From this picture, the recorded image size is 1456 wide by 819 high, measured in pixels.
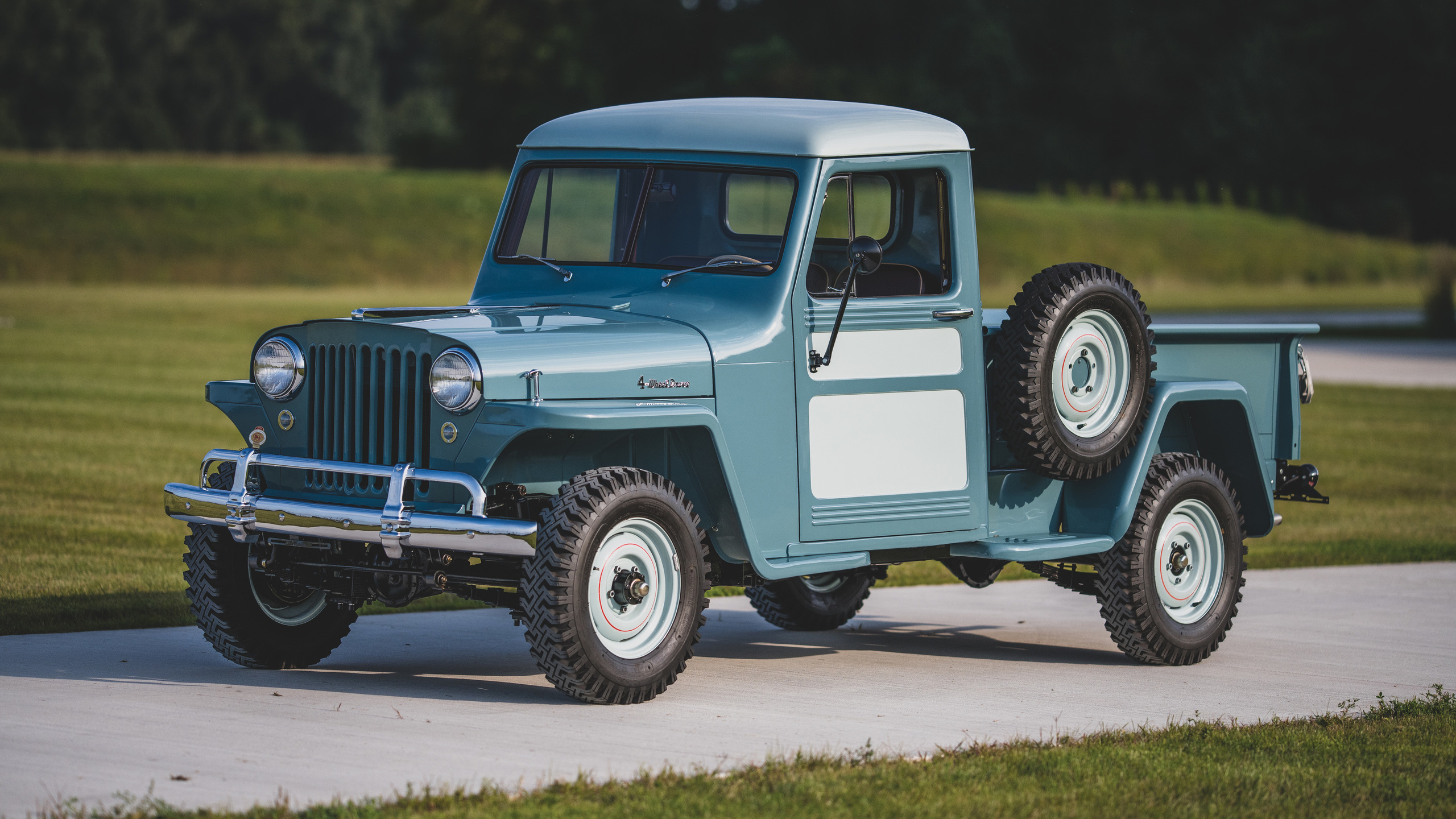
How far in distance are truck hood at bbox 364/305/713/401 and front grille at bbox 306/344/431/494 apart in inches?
6.4

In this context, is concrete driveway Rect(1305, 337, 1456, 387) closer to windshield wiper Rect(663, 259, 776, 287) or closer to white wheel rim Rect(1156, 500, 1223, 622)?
white wheel rim Rect(1156, 500, 1223, 622)

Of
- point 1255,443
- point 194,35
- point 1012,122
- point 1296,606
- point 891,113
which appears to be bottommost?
point 1296,606

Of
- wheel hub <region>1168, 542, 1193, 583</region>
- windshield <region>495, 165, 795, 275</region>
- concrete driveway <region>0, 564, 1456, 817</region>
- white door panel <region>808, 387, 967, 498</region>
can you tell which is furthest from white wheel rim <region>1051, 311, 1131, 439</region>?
windshield <region>495, 165, 795, 275</region>

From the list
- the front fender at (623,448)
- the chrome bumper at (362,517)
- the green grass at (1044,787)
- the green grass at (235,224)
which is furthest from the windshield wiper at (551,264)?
the green grass at (235,224)

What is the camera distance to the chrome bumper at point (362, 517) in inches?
259

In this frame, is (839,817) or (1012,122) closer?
(839,817)

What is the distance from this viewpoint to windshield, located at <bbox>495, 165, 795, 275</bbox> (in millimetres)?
7746

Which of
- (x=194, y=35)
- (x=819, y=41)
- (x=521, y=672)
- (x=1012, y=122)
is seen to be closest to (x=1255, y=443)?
(x=521, y=672)

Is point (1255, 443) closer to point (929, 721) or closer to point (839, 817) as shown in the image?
point (929, 721)

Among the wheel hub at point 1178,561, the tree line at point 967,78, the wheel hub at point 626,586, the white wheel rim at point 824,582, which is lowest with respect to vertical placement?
the white wheel rim at point 824,582

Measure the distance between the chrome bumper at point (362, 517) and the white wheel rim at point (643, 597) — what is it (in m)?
0.36

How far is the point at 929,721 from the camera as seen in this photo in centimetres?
699

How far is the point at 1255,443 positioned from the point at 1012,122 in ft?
242

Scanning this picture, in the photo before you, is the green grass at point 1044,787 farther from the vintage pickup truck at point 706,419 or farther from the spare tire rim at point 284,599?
the spare tire rim at point 284,599
